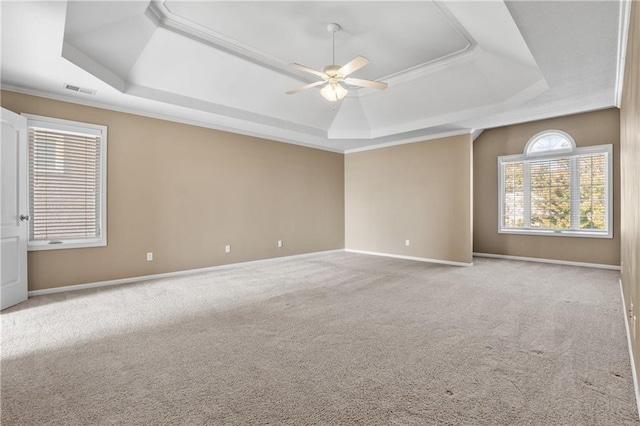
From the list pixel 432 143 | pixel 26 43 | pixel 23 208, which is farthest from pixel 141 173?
pixel 432 143

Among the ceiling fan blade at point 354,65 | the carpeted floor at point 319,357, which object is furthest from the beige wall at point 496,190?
the ceiling fan blade at point 354,65

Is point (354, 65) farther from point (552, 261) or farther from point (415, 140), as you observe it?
point (552, 261)

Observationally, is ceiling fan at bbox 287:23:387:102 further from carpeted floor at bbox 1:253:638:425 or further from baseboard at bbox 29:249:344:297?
baseboard at bbox 29:249:344:297

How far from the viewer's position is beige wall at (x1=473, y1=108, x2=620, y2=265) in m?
5.59

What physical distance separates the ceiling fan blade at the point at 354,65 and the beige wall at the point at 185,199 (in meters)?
3.24

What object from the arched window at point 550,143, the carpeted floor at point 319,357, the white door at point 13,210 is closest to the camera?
the carpeted floor at point 319,357

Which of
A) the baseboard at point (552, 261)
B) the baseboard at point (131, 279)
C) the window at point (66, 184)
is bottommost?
the baseboard at point (131, 279)

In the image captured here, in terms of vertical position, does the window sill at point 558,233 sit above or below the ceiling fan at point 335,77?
below

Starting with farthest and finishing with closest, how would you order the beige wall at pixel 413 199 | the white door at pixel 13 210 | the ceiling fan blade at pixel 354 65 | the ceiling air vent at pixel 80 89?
the beige wall at pixel 413 199
the ceiling air vent at pixel 80 89
the white door at pixel 13 210
the ceiling fan blade at pixel 354 65

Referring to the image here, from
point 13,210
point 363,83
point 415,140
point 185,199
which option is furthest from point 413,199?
point 13,210

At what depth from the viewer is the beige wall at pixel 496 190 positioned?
559 cm

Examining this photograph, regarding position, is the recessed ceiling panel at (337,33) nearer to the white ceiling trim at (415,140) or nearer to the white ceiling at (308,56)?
the white ceiling at (308,56)

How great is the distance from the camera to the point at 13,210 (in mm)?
3707

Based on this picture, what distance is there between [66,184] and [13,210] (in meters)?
0.72
